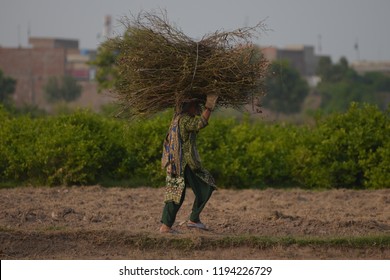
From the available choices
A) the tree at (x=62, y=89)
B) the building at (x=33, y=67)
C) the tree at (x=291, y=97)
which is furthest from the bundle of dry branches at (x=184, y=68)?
the building at (x=33, y=67)

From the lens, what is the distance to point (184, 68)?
9.41 m

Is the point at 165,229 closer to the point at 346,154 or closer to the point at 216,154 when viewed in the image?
the point at 216,154

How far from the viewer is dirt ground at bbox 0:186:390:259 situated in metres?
9.33

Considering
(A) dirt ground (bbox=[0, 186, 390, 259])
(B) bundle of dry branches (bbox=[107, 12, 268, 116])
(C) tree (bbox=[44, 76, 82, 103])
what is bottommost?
(C) tree (bbox=[44, 76, 82, 103])

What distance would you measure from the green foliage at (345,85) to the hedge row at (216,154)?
3447cm

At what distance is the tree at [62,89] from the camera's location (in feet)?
191

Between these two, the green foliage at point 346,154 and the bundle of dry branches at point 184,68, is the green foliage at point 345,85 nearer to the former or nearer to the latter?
the green foliage at point 346,154

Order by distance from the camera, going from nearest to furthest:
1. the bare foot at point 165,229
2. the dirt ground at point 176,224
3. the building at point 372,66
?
the dirt ground at point 176,224
the bare foot at point 165,229
the building at point 372,66

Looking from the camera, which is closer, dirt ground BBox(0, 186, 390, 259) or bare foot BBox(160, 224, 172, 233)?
dirt ground BBox(0, 186, 390, 259)

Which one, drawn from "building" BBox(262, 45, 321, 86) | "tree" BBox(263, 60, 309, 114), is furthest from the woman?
"building" BBox(262, 45, 321, 86)

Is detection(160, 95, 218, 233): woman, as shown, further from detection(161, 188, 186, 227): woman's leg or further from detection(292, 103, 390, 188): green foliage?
detection(292, 103, 390, 188): green foliage

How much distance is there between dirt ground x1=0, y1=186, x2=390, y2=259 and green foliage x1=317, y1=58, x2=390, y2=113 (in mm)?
36884

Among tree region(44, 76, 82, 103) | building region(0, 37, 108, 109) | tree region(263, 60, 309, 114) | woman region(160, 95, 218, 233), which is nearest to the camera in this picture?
woman region(160, 95, 218, 233)

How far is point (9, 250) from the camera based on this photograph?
9.18 meters
